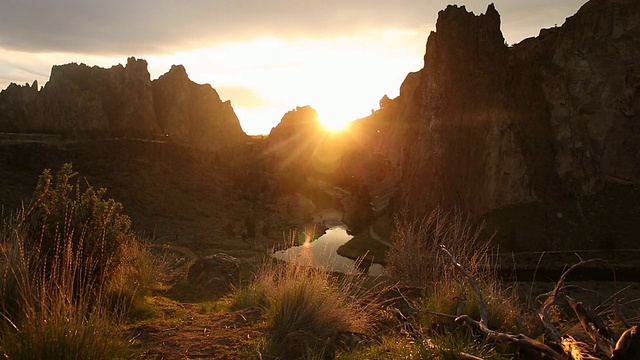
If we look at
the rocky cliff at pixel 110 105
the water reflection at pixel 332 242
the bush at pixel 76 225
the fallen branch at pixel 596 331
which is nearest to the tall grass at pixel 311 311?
the fallen branch at pixel 596 331

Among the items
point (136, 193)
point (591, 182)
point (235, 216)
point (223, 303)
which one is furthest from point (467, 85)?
point (223, 303)

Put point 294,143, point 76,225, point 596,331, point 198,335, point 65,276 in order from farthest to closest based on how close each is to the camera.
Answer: point 294,143, point 76,225, point 65,276, point 198,335, point 596,331

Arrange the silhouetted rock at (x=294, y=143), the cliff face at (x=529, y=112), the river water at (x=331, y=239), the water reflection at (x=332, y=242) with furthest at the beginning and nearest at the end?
the silhouetted rock at (x=294, y=143) → the cliff face at (x=529, y=112) → the river water at (x=331, y=239) → the water reflection at (x=332, y=242)

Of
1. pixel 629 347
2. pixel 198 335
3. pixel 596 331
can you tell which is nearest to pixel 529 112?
pixel 198 335

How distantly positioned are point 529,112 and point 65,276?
8296 cm

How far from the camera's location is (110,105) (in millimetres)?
114250

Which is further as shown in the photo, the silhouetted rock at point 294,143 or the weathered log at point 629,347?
the silhouetted rock at point 294,143

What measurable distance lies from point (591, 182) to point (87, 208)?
82.9 meters

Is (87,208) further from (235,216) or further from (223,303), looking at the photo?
(235,216)

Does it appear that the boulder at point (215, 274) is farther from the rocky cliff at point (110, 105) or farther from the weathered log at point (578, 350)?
the rocky cliff at point (110, 105)

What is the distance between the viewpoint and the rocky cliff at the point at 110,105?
100000 millimetres

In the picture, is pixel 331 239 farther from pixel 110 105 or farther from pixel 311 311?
pixel 311 311

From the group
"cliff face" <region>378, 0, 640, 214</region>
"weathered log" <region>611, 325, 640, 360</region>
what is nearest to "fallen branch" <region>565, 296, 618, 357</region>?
"weathered log" <region>611, 325, 640, 360</region>

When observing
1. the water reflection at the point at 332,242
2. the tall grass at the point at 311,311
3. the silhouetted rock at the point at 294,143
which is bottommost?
the water reflection at the point at 332,242
